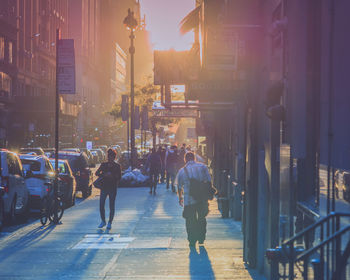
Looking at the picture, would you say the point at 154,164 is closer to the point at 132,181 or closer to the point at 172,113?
the point at 172,113

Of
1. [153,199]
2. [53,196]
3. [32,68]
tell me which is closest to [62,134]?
[32,68]

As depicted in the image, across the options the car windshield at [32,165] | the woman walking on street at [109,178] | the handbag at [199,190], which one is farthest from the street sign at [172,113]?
the handbag at [199,190]

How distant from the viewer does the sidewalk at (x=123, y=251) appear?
353 inches

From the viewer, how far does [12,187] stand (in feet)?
47.4

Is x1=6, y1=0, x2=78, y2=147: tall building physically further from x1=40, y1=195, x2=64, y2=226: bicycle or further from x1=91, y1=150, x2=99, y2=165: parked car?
x1=40, y1=195, x2=64, y2=226: bicycle

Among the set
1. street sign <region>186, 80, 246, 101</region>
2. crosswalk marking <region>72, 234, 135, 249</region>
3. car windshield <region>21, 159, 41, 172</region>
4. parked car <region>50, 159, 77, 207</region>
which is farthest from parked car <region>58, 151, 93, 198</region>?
crosswalk marking <region>72, 234, 135, 249</region>

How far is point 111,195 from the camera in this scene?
46.4ft

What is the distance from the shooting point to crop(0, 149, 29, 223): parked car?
45.9 feet

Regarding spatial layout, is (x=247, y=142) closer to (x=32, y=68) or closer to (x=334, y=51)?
(x=334, y=51)

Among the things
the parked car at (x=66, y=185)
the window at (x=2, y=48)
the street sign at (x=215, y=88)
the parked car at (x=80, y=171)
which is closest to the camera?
the street sign at (x=215, y=88)

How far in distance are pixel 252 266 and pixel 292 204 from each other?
226 cm

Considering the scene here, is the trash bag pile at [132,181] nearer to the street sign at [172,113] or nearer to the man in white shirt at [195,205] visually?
the street sign at [172,113]

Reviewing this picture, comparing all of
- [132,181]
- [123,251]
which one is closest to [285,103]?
[123,251]

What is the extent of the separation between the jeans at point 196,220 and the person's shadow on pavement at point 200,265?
0.25 metres
